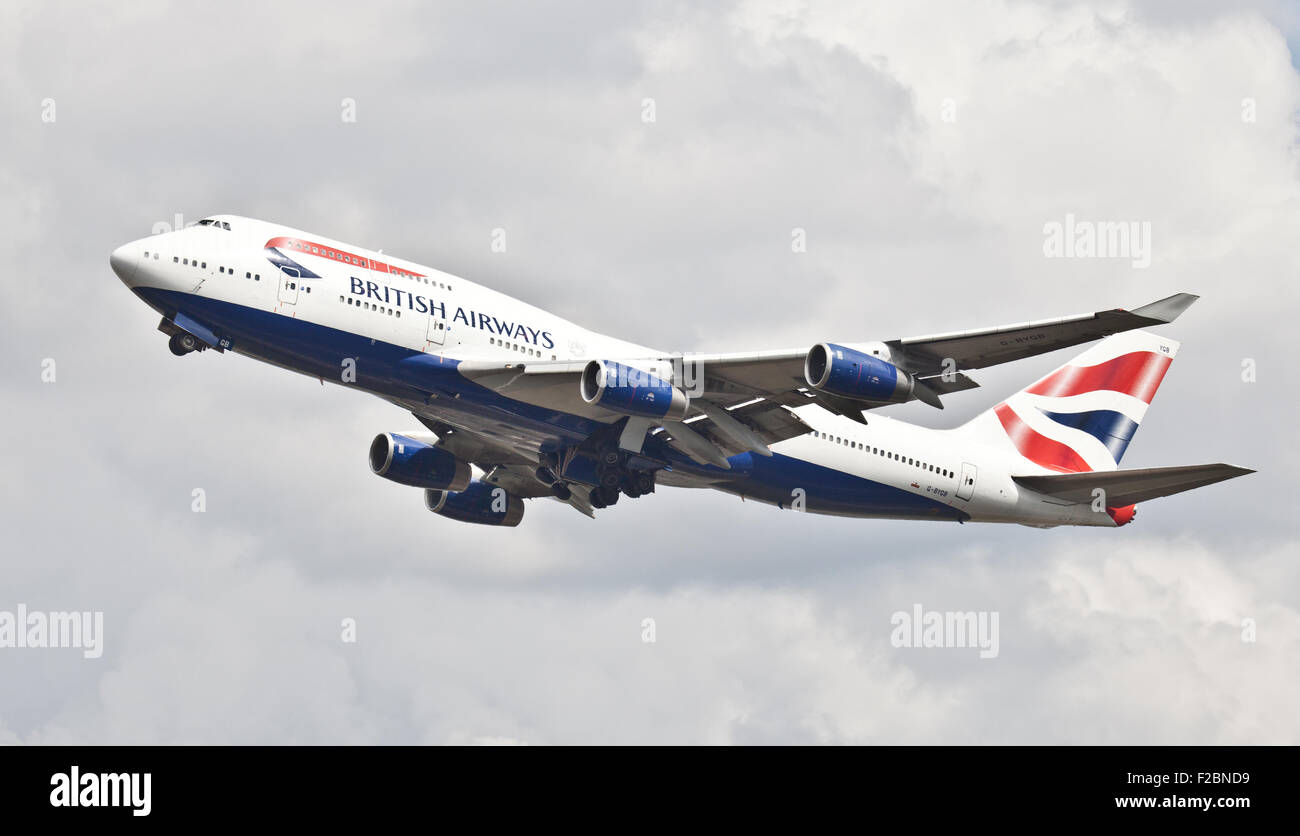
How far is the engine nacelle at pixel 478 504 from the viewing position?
5894 centimetres

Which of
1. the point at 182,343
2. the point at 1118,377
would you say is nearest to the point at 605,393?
the point at 182,343

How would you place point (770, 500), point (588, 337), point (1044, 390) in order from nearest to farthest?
1. point (588, 337)
2. point (770, 500)
3. point (1044, 390)

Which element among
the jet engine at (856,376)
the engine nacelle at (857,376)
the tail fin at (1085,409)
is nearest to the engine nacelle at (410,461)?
the jet engine at (856,376)

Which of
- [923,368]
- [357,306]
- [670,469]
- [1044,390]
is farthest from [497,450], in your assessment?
[1044,390]

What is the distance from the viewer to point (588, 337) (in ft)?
161

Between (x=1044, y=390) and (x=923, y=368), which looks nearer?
(x=923, y=368)

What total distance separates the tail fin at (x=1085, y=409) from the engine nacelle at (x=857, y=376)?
14.9m

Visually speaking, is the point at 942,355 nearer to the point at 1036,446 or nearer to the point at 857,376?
the point at 857,376

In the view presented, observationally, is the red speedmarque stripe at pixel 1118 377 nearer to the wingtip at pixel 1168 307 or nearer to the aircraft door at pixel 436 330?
the wingtip at pixel 1168 307

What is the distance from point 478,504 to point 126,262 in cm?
1942

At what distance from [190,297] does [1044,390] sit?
1277 inches

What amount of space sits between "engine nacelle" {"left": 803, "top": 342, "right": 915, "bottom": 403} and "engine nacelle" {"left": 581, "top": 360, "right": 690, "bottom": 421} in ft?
14.9

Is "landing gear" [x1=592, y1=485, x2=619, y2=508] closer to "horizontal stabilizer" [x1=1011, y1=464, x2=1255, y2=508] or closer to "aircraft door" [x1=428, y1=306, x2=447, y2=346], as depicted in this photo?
"aircraft door" [x1=428, y1=306, x2=447, y2=346]

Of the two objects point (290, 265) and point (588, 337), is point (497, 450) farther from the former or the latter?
point (290, 265)
